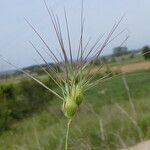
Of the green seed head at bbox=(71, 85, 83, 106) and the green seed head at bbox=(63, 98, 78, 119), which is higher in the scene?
the green seed head at bbox=(71, 85, 83, 106)

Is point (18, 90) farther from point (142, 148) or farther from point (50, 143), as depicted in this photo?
point (142, 148)

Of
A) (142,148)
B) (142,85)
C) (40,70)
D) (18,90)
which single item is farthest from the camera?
(142,85)

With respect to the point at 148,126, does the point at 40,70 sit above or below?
above

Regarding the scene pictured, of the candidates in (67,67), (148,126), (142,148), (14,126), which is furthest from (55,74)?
(14,126)

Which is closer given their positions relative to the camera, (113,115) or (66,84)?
(66,84)

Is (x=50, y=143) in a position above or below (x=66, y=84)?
below

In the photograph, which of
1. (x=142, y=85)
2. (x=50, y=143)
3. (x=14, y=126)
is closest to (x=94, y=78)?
(x=50, y=143)

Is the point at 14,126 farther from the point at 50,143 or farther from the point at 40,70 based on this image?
the point at 40,70

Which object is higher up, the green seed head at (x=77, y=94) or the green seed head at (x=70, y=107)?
the green seed head at (x=77, y=94)

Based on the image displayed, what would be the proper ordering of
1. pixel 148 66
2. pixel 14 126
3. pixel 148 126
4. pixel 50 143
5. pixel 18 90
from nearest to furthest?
1. pixel 50 143
2. pixel 148 126
3. pixel 14 126
4. pixel 18 90
5. pixel 148 66
